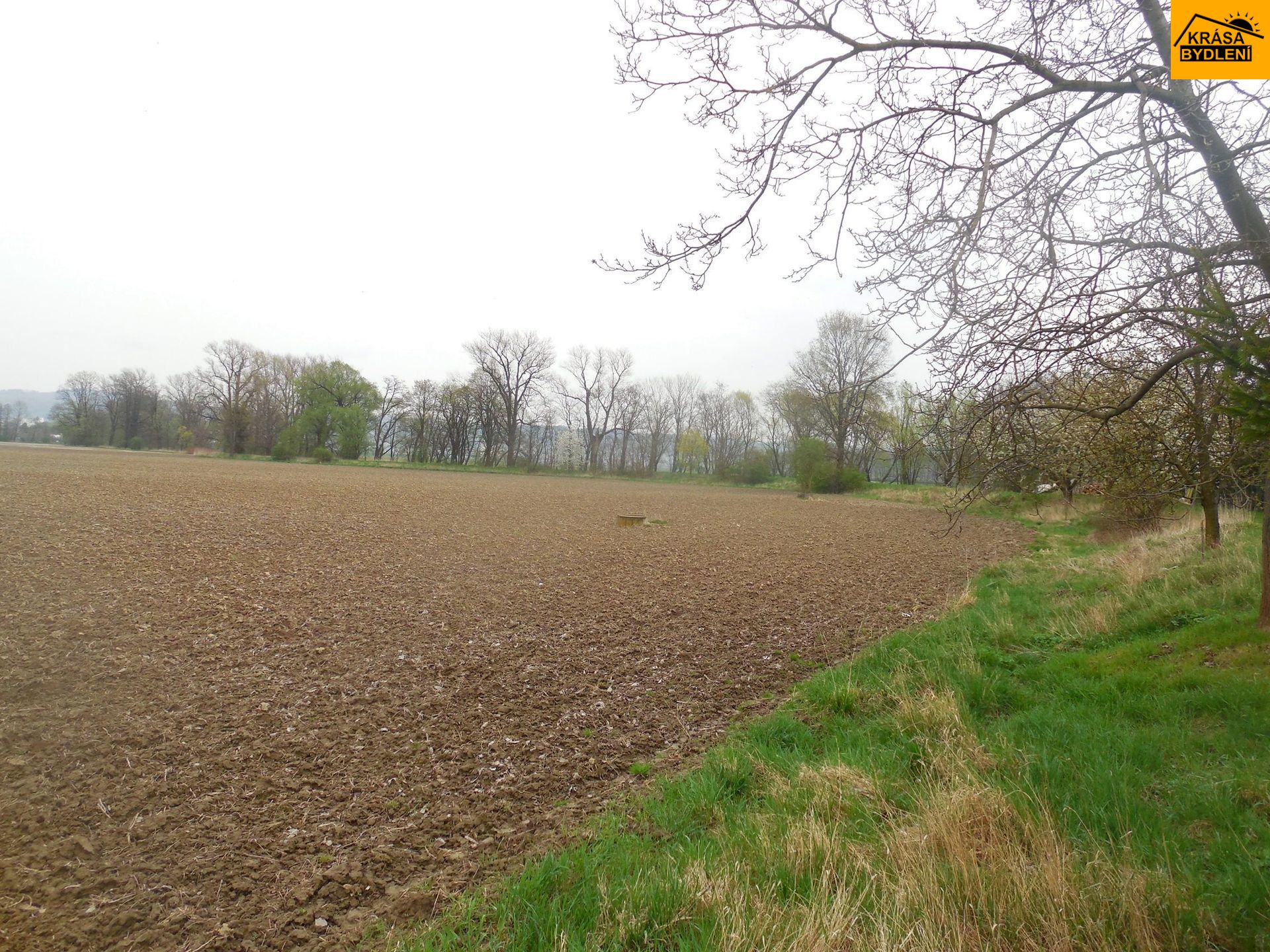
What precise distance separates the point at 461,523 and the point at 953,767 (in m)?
17.0

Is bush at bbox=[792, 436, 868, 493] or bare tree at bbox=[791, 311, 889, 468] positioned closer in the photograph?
bare tree at bbox=[791, 311, 889, 468]

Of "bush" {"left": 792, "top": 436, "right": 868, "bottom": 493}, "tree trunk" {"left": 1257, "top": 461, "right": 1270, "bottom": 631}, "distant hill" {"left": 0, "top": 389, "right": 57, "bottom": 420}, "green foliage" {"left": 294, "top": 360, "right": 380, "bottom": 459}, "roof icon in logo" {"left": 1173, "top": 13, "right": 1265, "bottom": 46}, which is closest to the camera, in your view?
"roof icon in logo" {"left": 1173, "top": 13, "right": 1265, "bottom": 46}

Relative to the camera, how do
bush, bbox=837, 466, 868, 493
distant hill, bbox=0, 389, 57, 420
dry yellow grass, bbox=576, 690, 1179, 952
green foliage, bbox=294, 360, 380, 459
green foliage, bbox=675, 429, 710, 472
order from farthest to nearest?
distant hill, bbox=0, 389, 57, 420 < green foliage, bbox=675, 429, 710, 472 < green foliage, bbox=294, 360, 380, 459 < bush, bbox=837, 466, 868, 493 < dry yellow grass, bbox=576, 690, 1179, 952

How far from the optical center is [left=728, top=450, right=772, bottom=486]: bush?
190 feet

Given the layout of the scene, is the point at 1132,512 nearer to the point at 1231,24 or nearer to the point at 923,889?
the point at 1231,24

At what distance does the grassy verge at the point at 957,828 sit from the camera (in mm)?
2494

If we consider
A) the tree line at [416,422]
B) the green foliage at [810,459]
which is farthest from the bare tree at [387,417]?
the green foliage at [810,459]

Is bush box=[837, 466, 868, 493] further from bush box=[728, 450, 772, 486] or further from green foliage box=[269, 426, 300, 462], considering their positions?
green foliage box=[269, 426, 300, 462]

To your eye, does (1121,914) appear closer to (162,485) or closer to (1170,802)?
(1170,802)

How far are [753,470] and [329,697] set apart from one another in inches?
2143

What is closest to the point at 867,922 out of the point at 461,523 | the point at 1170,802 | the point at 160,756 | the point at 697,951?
the point at 697,951

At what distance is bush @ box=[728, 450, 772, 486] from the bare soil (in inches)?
1695
